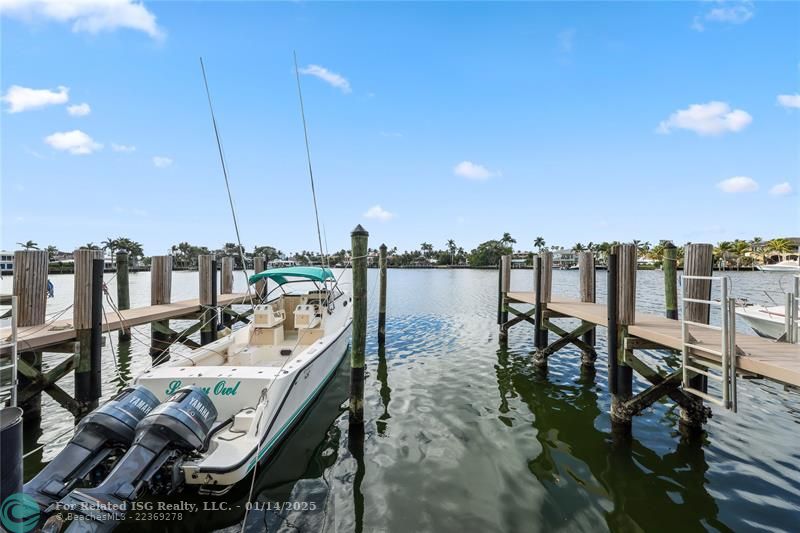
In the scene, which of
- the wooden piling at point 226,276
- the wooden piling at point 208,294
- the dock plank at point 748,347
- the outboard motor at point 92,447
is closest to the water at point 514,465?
the outboard motor at point 92,447

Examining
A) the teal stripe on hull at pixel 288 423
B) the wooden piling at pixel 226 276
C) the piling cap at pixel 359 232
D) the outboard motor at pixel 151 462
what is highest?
the piling cap at pixel 359 232

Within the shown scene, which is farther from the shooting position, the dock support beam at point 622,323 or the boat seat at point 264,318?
the boat seat at point 264,318

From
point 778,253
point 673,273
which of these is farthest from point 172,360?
point 778,253

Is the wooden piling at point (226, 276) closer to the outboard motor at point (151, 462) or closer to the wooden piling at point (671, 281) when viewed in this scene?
the outboard motor at point (151, 462)

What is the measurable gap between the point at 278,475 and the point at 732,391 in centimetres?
572

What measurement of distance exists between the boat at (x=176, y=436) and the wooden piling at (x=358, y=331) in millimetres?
814

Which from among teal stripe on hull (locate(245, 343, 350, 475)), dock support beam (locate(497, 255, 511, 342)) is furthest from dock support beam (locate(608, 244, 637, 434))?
dock support beam (locate(497, 255, 511, 342))

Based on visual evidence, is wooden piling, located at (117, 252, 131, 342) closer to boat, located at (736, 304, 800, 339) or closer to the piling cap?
the piling cap

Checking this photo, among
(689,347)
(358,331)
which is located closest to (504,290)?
(358,331)

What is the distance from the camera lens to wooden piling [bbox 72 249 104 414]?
643cm

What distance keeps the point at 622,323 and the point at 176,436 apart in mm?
6412

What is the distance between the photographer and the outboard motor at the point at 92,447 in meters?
3.27

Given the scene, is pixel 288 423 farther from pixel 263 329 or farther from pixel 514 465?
pixel 514 465

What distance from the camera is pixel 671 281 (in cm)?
893
